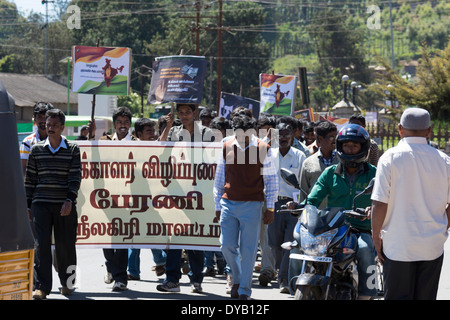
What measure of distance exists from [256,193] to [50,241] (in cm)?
223

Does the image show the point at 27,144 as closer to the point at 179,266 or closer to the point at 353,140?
the point at 179,266

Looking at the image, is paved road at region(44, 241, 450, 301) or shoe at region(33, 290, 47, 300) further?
paved road at region(44, 241, 450, 301)

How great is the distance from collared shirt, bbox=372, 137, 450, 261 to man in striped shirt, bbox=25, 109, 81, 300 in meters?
3.89

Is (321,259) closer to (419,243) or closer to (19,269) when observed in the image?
(419,243)

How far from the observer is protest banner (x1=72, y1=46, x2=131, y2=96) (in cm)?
1245

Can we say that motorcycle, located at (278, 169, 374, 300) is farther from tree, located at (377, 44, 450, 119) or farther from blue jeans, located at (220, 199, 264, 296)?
tree, located at (377, 44, 450, 119)

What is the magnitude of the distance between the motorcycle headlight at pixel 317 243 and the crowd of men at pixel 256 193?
0.36 meters

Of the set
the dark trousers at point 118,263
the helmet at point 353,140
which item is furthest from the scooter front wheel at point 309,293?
the dark trousers at point 118,263

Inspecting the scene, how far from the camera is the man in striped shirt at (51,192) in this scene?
8555mm

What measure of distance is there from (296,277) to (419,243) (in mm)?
1041

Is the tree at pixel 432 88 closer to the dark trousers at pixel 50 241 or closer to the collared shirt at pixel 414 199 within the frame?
the dark trousers at pixel 50 241

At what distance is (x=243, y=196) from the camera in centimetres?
841

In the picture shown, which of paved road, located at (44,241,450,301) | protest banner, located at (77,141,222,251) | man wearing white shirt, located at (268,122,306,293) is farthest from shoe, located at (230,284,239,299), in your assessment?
man wearing white shirt, located at (268,122,306,293)

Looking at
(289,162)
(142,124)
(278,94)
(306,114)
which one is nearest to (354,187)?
(289,162)
